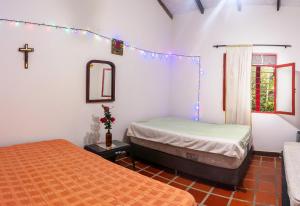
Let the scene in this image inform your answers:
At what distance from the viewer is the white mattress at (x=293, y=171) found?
1.46 metres

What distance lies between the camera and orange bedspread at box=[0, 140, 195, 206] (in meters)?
1.29

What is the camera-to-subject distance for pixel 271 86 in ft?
13.6

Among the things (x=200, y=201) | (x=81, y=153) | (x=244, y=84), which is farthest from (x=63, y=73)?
(x=244, y=84)

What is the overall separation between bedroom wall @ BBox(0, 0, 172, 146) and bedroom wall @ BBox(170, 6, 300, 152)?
104 cm

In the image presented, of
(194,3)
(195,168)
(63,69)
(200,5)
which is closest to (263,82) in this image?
(200,5)

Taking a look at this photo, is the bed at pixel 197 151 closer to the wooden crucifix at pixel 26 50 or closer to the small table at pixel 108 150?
the small table at pixel 108 150

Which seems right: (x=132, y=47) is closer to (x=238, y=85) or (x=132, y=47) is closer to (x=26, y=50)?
(x=26, y=50)

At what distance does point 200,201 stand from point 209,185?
45 cm

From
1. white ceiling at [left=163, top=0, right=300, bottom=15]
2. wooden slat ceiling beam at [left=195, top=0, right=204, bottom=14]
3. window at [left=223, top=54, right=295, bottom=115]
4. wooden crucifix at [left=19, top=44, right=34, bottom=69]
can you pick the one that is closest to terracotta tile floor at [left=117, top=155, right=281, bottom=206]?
window at [left=223, top=54, right=295, bottom=115]

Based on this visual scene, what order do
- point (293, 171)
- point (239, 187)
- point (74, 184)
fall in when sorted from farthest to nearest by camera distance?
point (239, 187), point (293, 171), point (74, 184)

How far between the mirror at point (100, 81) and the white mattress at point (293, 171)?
2.46 meters

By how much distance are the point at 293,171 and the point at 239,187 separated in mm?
968

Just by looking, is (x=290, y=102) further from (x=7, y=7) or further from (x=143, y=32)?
(x=7, y=7)

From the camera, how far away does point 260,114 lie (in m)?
4.14
